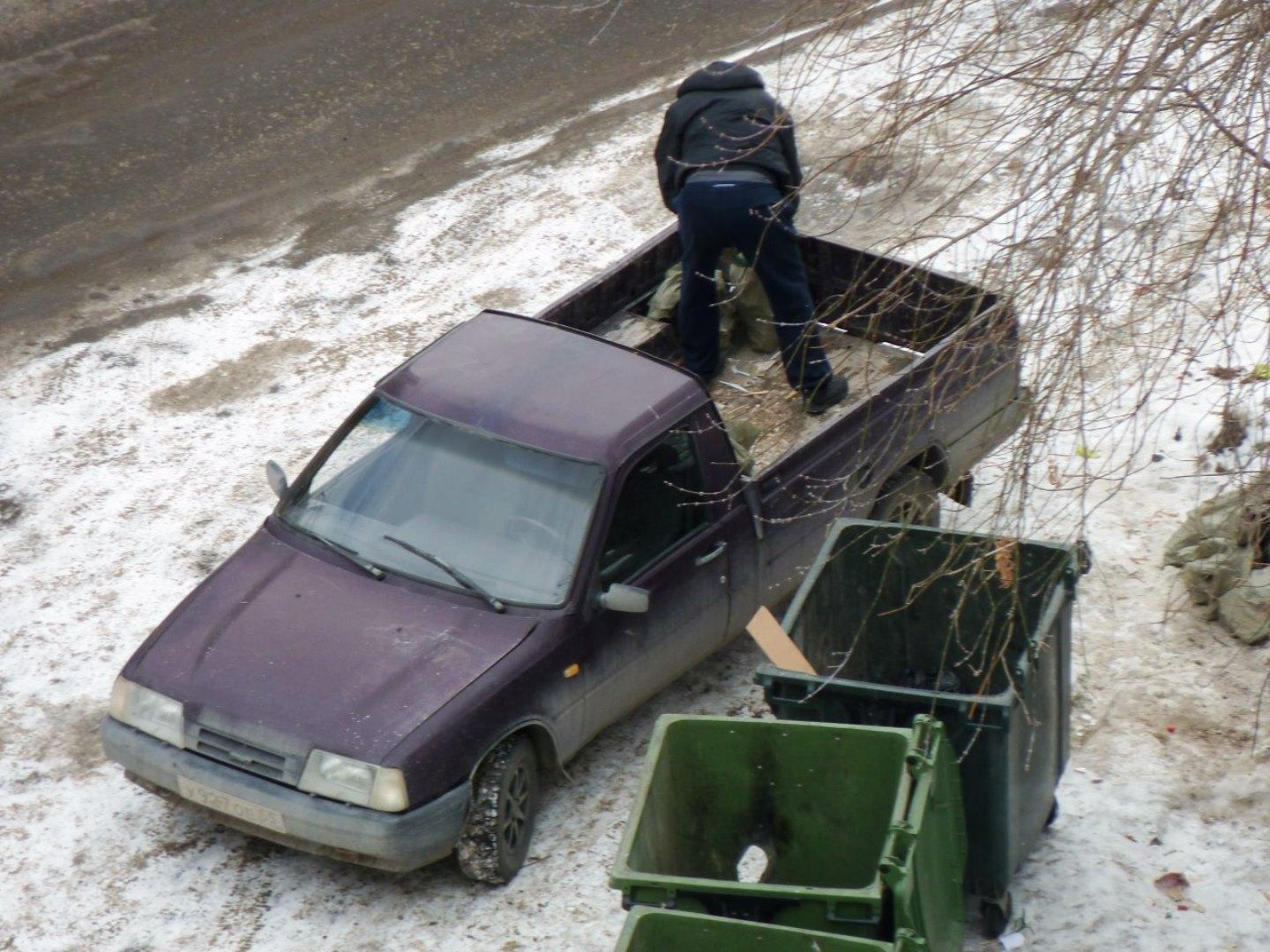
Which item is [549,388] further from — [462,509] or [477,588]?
[477,588]

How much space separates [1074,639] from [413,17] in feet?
30.4

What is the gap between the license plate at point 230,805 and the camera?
5605 millimetres

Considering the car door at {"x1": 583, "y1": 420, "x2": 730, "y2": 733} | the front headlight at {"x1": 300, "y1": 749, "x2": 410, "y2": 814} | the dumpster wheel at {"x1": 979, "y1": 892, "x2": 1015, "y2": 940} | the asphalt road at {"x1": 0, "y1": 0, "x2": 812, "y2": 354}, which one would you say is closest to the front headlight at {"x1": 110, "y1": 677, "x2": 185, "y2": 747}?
the front headlight at {"x1": 300, "y1": 749, "x2": 410, "y2": 814}

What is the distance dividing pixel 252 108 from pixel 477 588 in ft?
25.3

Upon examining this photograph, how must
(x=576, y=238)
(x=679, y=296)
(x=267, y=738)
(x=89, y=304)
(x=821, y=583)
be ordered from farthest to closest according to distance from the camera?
(x=576, y=238) → (x=89, y=304) → (x=679, y=296) → (x=821, y=583) → (x=267, y=738)

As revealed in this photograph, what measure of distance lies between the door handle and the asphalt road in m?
4.86

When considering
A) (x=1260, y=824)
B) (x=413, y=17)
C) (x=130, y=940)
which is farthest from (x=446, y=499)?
(x=413, y=17)

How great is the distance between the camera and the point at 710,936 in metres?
4.37

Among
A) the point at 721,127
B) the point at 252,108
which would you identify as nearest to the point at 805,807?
the point at 721,127

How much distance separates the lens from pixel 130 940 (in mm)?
5746

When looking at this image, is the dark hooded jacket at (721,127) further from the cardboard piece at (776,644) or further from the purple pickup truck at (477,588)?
the cardboard piece at (776,644)

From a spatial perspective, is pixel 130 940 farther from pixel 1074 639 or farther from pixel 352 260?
pixel 352 260

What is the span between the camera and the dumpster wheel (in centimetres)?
566

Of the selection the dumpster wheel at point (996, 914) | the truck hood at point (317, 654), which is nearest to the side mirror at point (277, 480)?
the truck hood at point (317, 654)
